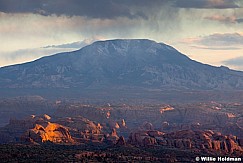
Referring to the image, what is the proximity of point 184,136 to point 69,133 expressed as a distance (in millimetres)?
28284

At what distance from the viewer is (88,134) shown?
150375 mm

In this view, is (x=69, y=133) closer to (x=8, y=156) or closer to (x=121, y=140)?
(x=121, y=140)

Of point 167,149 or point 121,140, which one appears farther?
point 121,140

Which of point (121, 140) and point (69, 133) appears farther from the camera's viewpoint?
→ point (69, 133)

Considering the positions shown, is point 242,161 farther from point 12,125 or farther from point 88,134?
point 12,125

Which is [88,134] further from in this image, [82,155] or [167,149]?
[82,155]

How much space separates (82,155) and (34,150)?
892cm

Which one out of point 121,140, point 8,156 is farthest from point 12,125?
point 8,156

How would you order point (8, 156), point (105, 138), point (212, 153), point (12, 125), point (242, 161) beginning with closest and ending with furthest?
point (8, 156)
point (242, 161)
point (212, 153)
point (105, 138)
point (12, 125)

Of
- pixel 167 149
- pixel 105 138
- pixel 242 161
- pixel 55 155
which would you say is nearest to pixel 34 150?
pixel 55 155

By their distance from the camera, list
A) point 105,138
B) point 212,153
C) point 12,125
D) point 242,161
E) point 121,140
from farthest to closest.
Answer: point 12,125
point 105,138
point 121,140
point 212,153
point 242,161

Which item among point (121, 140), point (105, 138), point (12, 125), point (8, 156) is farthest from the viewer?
point (12, 125)

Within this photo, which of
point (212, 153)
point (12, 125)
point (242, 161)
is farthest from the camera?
point (12, 125)

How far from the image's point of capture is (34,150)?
4112 inches
